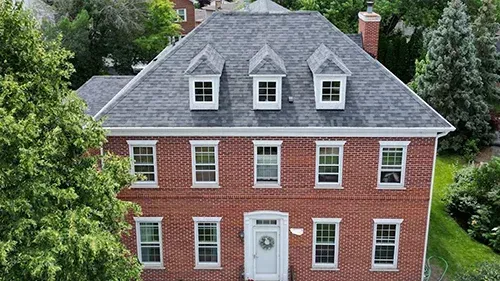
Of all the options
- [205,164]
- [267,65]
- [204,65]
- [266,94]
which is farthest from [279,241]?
[204,65]

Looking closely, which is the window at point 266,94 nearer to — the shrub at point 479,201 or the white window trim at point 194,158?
the white window trim at point 194,158

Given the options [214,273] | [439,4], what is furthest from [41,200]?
[439,4]

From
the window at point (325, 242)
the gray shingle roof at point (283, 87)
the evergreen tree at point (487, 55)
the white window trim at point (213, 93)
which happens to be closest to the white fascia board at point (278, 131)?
the gray shingle roof at point (283, 87)

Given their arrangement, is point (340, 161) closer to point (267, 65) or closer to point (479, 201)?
point (267, 65)

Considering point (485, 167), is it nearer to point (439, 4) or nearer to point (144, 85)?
point (144, 85)

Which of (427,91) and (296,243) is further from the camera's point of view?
(427,91)

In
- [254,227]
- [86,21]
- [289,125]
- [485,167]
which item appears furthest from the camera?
[86,21]

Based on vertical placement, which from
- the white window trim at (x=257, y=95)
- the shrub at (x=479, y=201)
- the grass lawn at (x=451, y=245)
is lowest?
the grass lawn at (x=451, y=245)
